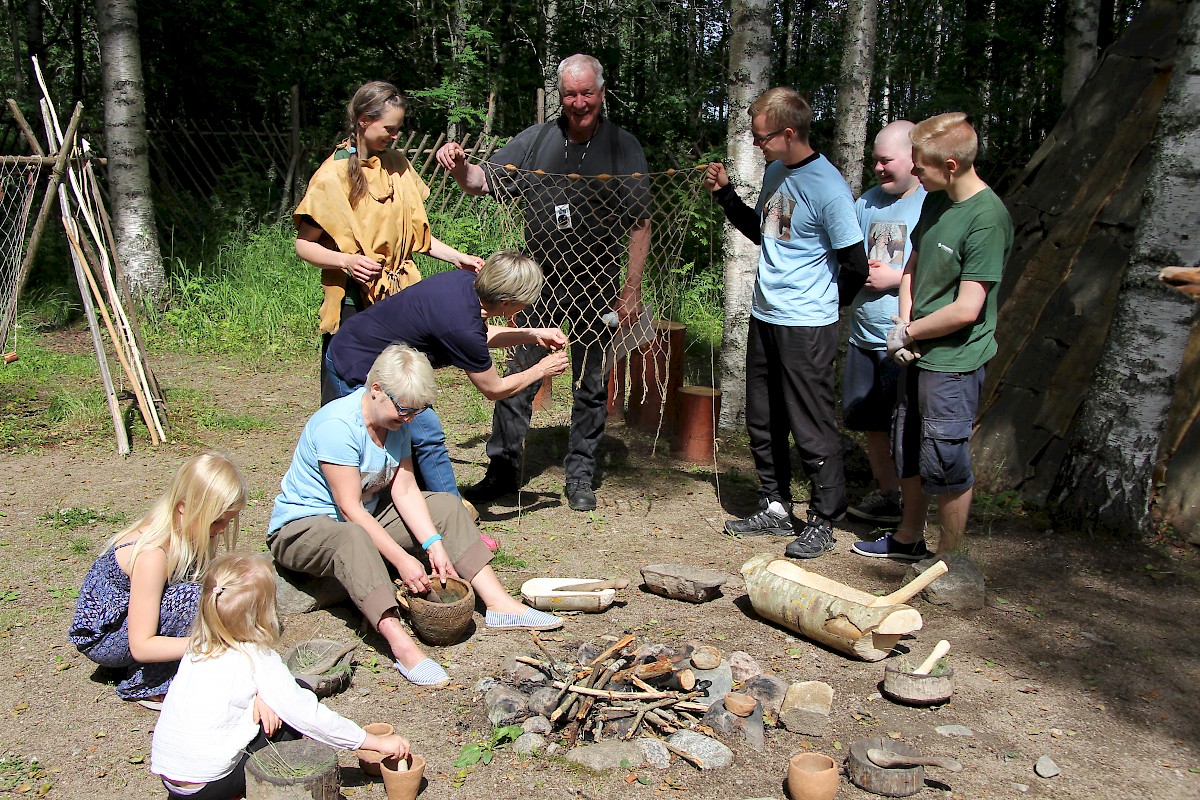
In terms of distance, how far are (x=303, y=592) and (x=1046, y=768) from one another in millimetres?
2548

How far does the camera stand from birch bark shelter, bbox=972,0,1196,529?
159 inches

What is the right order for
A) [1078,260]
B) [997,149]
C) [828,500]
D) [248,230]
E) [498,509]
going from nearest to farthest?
[828,500], [498,509], [1078,260], [248,230], [997,149]

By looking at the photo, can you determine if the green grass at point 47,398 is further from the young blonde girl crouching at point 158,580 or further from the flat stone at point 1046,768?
the flat stone at point 1046,768

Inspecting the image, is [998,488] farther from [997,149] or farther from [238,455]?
[997,149]

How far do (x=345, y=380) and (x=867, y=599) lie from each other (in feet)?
6.90

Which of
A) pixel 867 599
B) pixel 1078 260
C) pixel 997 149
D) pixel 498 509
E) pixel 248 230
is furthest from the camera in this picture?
pixel 997 149

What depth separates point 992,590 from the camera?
12.4ft

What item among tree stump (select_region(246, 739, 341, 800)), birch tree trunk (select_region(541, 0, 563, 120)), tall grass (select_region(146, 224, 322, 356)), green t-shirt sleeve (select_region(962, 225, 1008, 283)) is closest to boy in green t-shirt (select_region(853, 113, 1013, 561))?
green t-shirt sleeve (select_region(962, 225, 1008, 283))

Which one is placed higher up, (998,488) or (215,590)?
(215,590)

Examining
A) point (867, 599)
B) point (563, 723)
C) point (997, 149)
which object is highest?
point (997, 149)

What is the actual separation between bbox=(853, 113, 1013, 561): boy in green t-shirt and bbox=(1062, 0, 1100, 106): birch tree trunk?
25.3 ft

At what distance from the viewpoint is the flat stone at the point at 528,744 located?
268 cm

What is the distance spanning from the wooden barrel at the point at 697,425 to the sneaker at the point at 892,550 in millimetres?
1419

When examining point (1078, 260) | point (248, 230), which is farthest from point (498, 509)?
point (248, 230)
